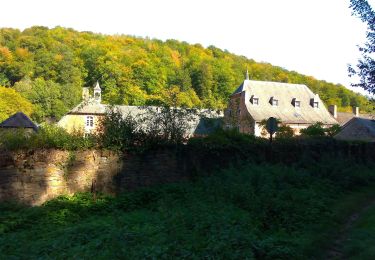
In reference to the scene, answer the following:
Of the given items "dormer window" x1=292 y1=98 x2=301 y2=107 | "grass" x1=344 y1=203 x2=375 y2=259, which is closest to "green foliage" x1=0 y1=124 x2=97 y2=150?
"grass" x1=344 y1=203 x2=375 y2=259

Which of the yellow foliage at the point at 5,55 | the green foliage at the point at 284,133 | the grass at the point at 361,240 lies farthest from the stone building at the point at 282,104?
the yellow foliage at the point at 5,55

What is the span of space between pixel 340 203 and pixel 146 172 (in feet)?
19.7

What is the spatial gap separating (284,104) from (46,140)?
52.9m

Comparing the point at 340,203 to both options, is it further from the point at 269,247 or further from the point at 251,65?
the point at 251,65

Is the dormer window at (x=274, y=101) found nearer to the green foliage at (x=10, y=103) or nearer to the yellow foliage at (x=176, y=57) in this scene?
the yellow foliage at (x=176, y=57)

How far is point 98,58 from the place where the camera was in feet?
293

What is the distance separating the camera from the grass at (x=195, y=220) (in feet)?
21.9

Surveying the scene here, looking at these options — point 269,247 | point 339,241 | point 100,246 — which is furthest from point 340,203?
point 100,246

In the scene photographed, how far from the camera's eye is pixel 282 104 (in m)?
60.1

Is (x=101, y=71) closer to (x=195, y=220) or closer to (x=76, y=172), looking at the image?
(x=76, y=172)

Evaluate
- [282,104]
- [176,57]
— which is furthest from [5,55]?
[282,104]

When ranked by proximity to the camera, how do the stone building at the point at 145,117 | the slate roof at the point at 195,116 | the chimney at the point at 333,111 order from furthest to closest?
the chimney at the point at 333,111 → the slate roof at the point at 195,116 → the stone building at the point at 145,117

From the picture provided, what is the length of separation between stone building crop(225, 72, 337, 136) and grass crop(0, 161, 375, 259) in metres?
44.7

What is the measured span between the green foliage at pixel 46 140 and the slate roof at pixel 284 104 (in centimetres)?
4645
